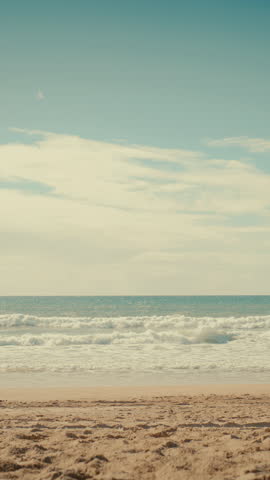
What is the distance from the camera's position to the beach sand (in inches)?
204

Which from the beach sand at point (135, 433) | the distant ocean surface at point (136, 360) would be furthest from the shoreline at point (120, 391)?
the distant ocean surface at point (136, 360)

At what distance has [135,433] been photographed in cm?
752

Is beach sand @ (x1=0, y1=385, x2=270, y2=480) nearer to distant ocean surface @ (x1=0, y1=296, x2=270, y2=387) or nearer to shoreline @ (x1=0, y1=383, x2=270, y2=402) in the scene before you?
shoreline @ (x1=0, y1=383, x2=270, y2=402)

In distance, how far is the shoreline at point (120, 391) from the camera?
11539 millimetres

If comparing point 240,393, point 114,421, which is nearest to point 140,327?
point 240,393

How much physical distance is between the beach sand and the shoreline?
3cm

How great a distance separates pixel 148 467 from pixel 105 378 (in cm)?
981

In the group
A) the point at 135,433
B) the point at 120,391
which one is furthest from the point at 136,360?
the point at 135,433

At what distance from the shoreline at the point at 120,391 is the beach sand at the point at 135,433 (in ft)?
0.09

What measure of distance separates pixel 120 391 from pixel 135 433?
16.7 ft

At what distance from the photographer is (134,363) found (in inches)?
698

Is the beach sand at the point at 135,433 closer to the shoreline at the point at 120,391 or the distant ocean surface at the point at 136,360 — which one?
the shoreline at the point at 120,391

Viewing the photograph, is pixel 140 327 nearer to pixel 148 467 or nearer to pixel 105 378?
pixel 105 378

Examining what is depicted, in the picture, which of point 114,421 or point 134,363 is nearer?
point 114,421
